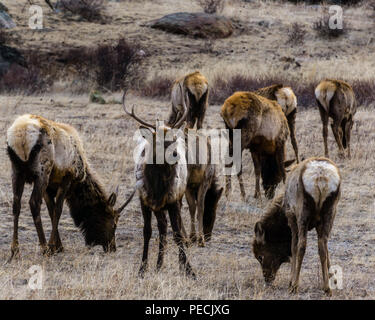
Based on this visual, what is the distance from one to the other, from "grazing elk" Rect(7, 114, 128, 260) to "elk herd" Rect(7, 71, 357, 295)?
0.04 feet

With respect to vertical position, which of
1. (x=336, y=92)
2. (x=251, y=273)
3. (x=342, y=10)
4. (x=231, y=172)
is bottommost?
(x=251, y=273)

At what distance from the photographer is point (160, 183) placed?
6.93 metres

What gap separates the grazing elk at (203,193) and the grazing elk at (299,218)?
143 centimetres

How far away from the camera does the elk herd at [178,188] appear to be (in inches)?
263

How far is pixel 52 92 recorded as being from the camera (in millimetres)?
20875

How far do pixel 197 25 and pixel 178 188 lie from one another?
72.1ft

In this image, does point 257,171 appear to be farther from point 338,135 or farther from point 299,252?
point 299,252

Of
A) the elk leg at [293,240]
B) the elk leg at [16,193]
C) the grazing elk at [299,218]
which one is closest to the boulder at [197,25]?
the elk leg at [16,193]

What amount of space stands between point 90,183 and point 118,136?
6.23 metres

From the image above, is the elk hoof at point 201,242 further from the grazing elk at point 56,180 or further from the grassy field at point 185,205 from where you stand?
the grazing elk at point 56,180

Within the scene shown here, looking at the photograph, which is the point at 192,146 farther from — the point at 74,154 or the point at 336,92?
the point at 336,92

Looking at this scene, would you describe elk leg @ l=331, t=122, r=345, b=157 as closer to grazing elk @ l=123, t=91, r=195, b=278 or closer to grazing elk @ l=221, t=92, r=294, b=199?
grazing elk @ l=221, t=92, r=294, b=199

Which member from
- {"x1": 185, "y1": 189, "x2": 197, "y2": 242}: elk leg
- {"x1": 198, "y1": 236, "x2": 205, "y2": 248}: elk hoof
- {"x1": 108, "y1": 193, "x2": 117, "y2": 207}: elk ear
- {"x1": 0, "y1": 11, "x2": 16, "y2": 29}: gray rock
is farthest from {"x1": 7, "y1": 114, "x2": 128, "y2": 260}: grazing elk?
{"x1": 0, "y1": 11, "x2": 16, "y2": 29}: gray rock

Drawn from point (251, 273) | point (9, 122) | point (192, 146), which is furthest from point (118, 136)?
point (251, 273)
